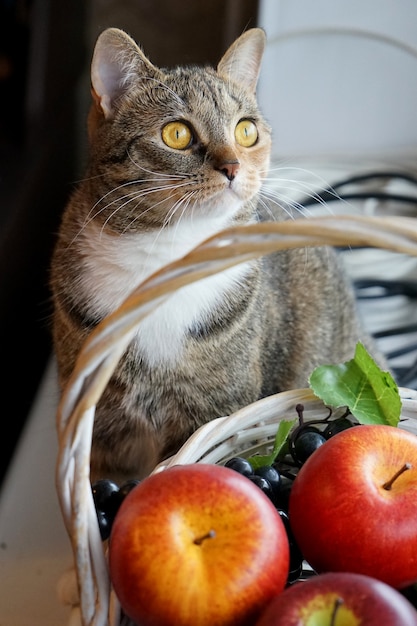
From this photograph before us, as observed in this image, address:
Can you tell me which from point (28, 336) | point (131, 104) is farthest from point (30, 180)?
point (131, 104)

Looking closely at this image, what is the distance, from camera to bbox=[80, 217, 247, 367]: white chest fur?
0.90 meters

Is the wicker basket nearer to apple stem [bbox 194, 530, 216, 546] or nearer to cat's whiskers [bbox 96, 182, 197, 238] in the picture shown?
apple stem [bbox 194, 530, 216, 546]

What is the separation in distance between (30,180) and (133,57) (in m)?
0.73

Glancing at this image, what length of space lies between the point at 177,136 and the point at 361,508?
0.48 m

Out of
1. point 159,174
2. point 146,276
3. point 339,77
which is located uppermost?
point 339,77

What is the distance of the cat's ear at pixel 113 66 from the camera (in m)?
0.87

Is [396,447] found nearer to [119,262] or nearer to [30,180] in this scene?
[119,262]

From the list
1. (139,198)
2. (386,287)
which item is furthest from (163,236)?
(386,287)

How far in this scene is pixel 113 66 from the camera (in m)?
0.90

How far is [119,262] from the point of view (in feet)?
3.00

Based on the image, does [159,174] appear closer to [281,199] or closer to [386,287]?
[281,199]

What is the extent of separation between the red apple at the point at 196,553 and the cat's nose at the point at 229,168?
0.36 metres

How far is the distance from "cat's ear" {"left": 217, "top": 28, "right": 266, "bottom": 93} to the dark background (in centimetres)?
48

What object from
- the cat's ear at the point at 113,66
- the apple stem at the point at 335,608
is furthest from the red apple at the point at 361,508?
the cat's ear at the point at 113,66
